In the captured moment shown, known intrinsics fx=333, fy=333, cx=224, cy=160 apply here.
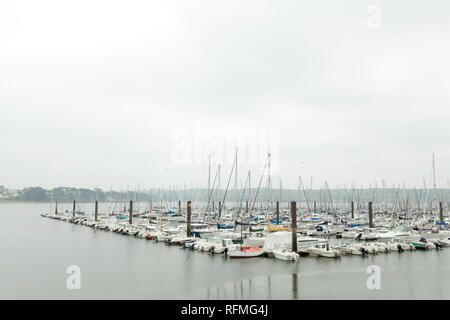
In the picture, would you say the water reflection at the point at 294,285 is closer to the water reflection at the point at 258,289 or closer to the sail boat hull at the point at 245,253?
the water reflection at the point at 258,289

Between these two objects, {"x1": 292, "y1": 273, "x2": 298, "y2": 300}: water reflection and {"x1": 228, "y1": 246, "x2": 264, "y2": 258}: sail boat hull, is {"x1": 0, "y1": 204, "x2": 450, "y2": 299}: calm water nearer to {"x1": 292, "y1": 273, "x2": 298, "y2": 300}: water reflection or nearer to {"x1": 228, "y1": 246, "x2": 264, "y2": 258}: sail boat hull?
{"x1": 292, "y1": 273, "x2": 298, "y2": 300}: water reflection

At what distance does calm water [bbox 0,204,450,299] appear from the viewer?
2108 cm

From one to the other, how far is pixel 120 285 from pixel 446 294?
21.4 metres

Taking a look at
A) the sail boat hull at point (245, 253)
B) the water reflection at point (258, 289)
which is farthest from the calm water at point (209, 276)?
the sail boat hull at point (245, 253)

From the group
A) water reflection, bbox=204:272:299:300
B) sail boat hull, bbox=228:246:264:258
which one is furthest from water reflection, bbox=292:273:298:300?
sail boat hull, bbox=228:246:264:258

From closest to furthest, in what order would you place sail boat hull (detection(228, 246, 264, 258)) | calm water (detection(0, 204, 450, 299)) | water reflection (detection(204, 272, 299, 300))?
water reflection (detection(204, 272, 299, 300))
calm water (detection(0, 204, 450, 299))
sail boat hull (detection(228, 246, 264, 258))

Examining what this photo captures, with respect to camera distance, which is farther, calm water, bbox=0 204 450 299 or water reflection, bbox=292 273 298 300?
calm water, bbox=0 204 450 299

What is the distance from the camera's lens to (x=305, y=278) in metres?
24.5

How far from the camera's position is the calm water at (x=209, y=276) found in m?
21.1

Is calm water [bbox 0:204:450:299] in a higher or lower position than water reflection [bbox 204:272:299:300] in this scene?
lower

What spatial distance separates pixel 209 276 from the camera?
2558cm

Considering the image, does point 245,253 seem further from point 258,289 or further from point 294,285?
point 258,289
